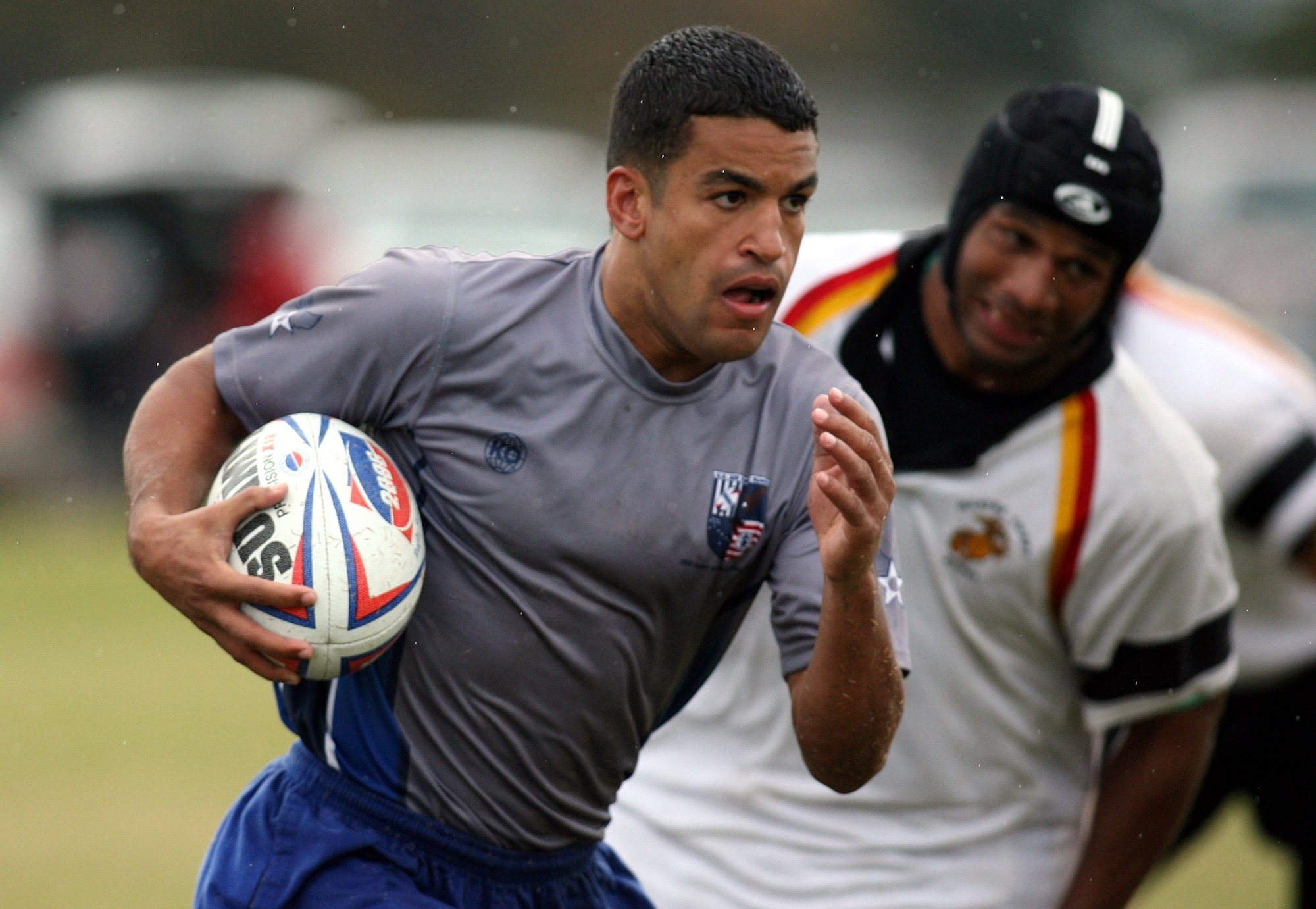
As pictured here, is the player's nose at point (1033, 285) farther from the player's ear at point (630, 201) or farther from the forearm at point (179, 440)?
the forearm at point (179, 440)

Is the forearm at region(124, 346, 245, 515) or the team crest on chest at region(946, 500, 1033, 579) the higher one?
the forearm at region(124, 346, 245, 515)

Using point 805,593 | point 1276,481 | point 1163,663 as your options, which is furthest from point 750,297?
point 1276,481

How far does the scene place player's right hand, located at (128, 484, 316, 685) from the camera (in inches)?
146

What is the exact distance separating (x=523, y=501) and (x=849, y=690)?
0.82 meters

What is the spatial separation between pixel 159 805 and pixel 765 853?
4.88 meters

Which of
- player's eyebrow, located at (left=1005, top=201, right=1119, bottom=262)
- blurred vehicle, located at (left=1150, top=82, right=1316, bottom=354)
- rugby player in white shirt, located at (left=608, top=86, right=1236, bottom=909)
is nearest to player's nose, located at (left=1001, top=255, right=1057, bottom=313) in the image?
rugby player in white shirt, located at (left=608, top=86, right=1236, bottom=909)

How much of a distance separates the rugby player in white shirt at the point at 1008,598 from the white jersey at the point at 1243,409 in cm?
39

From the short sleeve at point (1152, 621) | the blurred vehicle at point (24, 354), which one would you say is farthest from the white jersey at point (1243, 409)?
the blurred vehicle at point (24, 354)

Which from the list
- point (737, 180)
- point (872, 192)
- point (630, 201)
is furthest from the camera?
point (872, 192)

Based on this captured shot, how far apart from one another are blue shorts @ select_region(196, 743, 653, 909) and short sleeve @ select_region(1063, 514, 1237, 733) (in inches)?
69.4

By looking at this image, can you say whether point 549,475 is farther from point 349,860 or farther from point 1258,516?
point 1258,516

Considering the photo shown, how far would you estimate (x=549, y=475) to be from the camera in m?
4.05

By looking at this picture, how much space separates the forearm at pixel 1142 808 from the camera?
5.43m

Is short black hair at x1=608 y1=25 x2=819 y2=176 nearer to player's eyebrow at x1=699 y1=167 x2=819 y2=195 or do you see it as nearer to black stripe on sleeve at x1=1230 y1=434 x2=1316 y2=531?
player's eyebrow at x1=699 y1=167 x2=819 y2=195
